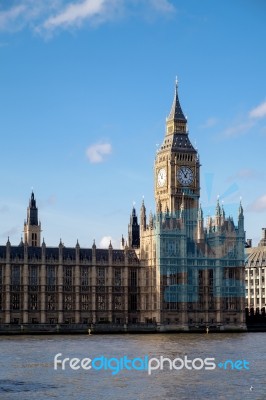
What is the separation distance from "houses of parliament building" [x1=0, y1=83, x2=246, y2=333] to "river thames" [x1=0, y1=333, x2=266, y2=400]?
177 feet

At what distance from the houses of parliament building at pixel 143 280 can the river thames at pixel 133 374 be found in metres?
54.0

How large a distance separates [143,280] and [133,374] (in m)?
102

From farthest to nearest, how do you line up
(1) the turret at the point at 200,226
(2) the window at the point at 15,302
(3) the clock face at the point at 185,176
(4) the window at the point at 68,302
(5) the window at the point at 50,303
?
1. (3) the clock face at the point at 185,176
2. (1) the turret at the point at 200,226
3. (4) the window at the point at 68,302
4. (5) the window at the point at 50,303
5. (2) the window at the point at 15,302

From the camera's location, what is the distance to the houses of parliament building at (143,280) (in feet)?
560

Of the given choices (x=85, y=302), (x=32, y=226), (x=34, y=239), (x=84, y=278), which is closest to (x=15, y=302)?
(x=85, y=302)

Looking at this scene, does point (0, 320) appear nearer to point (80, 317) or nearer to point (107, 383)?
point (80, 317)

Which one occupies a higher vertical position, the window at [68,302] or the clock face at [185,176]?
the clock face at [185,176]

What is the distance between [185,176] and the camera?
7835 inches

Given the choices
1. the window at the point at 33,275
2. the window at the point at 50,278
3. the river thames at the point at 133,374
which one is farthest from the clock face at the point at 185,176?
the river thames at the point at 133,374

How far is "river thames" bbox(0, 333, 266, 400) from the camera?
67.0 m

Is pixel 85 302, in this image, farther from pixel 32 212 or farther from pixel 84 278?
pixel 32 212

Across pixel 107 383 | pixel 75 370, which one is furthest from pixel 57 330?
pixel 107 383

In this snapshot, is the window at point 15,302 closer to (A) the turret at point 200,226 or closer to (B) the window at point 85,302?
(B) the window at point 85,302

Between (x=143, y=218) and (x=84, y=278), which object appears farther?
(x=143, y=218)
